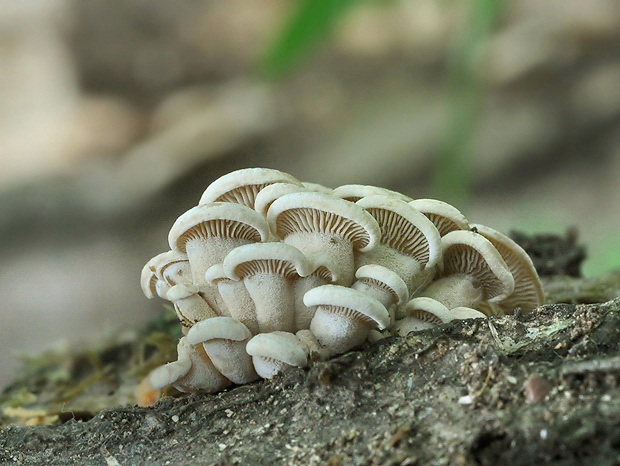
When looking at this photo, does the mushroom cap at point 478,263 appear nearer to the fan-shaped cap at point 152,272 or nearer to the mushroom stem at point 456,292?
the mushroom stem at point 456,292

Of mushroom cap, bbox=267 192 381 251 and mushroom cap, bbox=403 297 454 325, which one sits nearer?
mushroom cap, bbox=267 192 381 251

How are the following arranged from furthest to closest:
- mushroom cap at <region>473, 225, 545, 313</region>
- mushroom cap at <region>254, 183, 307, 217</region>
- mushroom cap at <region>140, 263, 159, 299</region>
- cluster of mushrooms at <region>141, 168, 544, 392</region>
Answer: mushroom cap at <region>140, 263, 159, 299</region> < mushroom cap at <region>473, 225, 545, 313</region> < mushroom cap at <region>254, 183, 307, 217</region> < cluster of mushrooms at <region>141, 168, 544, 392</region>

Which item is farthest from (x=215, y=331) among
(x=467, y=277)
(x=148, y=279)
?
(x=467, y=277)

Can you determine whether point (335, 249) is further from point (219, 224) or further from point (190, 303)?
point (190, 303)

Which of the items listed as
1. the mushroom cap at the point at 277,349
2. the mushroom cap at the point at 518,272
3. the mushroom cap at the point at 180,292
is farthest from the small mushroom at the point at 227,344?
the mushroom cap at the point at 518,272

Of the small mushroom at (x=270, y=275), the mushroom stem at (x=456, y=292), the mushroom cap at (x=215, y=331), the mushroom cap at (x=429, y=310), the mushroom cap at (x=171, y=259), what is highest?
the mushroom cap at (x=171, y=259)

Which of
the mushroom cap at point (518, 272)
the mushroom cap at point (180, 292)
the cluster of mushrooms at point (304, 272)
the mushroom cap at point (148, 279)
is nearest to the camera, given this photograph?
the cluster of mushrooms at point (304, 272)

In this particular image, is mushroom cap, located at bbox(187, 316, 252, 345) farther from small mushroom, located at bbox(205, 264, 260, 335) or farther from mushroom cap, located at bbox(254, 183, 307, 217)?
mushroom cap, located at bbox(254, 183, 307, 217)

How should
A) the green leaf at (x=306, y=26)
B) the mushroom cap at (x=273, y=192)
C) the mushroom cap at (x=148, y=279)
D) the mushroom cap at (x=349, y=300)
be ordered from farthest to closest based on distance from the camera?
1. the mushroom cap at (x=148, y=279)
2. the mushroom cap at (x=273, y=192)
3. the mushroom cap at (x=349, y=300)
4. the green leaf at (x=306, y=26)

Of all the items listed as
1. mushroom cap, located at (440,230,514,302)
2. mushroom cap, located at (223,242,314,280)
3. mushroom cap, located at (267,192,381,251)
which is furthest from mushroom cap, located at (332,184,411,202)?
mushroom cap, located at (223,242,314,280)
